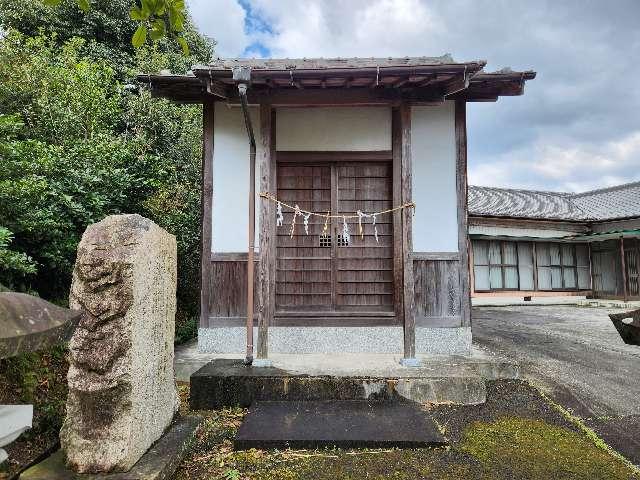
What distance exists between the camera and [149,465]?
2.73 m

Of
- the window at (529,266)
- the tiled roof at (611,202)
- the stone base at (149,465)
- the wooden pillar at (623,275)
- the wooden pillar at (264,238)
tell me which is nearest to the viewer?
the stone base at (149,465)

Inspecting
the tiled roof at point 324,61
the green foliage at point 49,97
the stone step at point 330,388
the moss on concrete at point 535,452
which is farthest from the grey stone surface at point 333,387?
the green foliage at point 49,97

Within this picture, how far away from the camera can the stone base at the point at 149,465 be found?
2514mm

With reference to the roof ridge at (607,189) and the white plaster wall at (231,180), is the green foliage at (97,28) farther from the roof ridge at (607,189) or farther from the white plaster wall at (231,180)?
the roof ridge at (607,189)

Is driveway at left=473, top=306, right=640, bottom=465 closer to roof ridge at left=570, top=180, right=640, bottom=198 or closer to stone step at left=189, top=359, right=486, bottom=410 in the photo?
stone step at left=189, top=359, right=486, bottom=410

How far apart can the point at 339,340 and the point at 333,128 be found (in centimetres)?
329

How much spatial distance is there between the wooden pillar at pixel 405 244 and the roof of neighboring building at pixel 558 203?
12.4 meters

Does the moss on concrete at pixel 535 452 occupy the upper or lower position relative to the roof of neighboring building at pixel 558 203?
lower

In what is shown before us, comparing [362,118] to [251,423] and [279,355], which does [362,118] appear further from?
[251,423]

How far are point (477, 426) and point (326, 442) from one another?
1.62 metres

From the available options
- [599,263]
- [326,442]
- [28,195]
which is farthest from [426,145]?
[599,263]

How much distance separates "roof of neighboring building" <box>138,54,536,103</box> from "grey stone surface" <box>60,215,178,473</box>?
2.88 meters

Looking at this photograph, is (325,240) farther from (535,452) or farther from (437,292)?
(535,452)

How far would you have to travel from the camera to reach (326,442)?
11.6 ft
